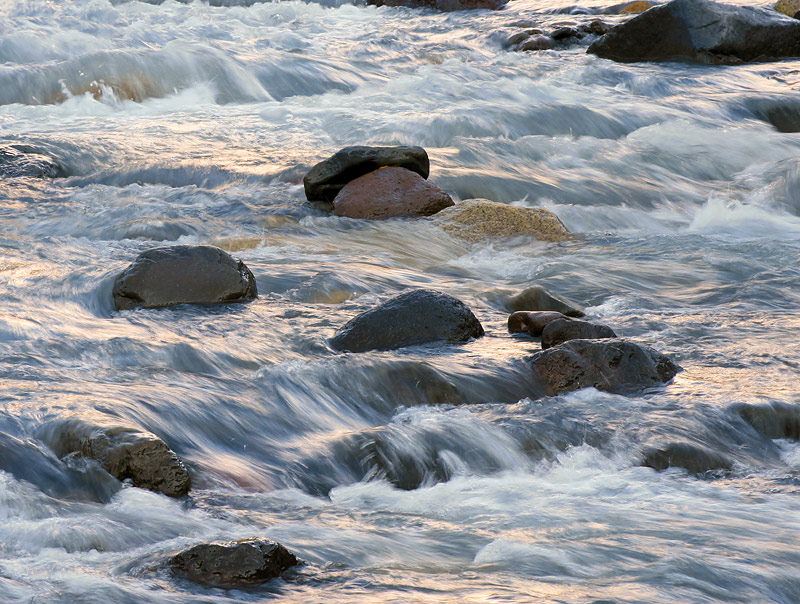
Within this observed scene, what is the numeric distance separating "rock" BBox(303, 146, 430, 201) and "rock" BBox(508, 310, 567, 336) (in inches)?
105

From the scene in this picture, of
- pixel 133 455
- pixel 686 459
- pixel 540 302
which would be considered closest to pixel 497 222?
pixel 540 302

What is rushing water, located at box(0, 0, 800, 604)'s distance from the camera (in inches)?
118

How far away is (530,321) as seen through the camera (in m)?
5.12

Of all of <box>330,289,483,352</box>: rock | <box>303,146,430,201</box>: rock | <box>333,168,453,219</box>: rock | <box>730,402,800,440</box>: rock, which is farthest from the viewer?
<box>303,146,430,201</box>: rock

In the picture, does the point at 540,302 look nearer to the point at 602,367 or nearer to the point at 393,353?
the point at 602,367

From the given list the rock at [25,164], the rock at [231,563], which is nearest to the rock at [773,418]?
the rock at [231,563]

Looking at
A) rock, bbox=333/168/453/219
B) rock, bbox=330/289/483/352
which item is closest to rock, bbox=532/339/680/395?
rock, bbox=330/289/483/352

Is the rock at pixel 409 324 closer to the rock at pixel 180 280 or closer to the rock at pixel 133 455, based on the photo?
the rock at pixel 180 280

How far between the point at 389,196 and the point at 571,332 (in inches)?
112

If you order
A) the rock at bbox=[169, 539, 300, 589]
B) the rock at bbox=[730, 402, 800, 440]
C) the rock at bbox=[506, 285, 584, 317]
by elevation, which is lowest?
the rock at bbox=[730, 402, 800, 440]

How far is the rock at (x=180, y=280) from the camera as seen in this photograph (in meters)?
5.31

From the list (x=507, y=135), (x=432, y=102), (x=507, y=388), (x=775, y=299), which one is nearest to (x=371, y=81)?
(x=432, y=102)

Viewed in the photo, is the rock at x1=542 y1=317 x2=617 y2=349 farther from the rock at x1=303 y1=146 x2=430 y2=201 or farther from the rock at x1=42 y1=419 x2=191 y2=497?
the rock at x1=303 y1=146 x2=430 y2=201

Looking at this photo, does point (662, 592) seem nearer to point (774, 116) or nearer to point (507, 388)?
point (507, 388)
